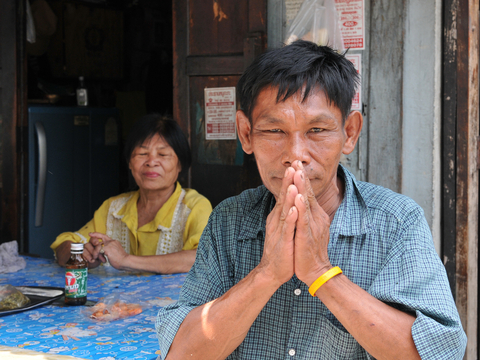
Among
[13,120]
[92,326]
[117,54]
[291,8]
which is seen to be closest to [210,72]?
[291,8]

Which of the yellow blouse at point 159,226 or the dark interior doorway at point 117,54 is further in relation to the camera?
the dark interior doorway at point 117,54

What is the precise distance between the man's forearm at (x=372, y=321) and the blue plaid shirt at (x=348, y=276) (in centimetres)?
3

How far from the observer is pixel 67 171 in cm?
524

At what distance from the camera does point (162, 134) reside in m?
3.32

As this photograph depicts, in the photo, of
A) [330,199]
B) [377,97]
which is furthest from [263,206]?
[377,97]

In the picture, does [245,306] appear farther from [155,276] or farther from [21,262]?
[21,262]

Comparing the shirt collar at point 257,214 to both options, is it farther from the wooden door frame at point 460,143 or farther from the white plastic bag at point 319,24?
the wooden door frame at point 460,143

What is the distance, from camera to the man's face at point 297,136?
4.72 feet

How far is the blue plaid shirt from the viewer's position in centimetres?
129

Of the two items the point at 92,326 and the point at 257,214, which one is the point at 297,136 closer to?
the point at 257,214

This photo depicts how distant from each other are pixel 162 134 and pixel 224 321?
211 centimetres

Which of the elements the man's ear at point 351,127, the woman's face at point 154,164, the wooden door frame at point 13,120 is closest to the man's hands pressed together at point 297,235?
the man's ear at point 351,127

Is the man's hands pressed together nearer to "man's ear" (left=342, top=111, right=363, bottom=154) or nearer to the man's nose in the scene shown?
the man's nose

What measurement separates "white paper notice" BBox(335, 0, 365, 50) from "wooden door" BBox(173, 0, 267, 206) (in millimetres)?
530
